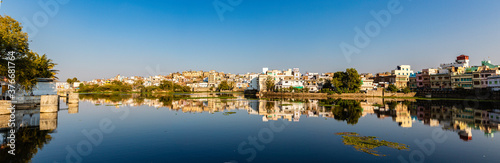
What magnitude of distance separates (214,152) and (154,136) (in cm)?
546

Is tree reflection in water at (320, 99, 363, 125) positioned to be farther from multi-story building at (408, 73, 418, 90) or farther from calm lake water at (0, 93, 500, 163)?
multi-story building at (408, 73, 418, 90)

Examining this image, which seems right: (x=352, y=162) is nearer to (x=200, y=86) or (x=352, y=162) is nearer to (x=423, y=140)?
(x=423, y=140)

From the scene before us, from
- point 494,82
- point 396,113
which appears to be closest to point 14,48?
point 396,113

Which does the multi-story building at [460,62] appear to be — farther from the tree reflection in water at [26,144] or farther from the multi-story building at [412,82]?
the tree reflection in water at [26,144]

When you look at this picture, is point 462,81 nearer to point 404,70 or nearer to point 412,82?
point 412,82

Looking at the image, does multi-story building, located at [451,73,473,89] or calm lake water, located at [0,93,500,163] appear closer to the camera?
calm lake water, located at [0,93,500,163]

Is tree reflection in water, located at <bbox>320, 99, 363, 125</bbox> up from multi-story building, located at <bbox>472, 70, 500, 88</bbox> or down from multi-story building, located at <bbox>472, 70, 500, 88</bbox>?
down

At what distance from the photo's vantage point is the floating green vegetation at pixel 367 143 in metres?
12.4

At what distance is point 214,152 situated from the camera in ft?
38.6

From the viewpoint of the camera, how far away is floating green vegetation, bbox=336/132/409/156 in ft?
40.8

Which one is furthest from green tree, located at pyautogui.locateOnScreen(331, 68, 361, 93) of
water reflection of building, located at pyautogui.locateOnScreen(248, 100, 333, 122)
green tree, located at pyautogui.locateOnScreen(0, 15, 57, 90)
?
green tree, located at pyautogui.locateOnScreen(0, 15, 57, 90)

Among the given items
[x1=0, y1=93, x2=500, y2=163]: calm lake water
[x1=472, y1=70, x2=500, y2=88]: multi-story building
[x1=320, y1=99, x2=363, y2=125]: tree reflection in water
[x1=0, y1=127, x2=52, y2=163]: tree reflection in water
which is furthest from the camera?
[x1=472, y1=70, x2=500, y2=88]: multi-story building

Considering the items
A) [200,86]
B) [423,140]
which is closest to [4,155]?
[423,140]

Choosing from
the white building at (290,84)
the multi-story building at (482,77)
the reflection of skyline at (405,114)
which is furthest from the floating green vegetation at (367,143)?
the white building at (290,84)
